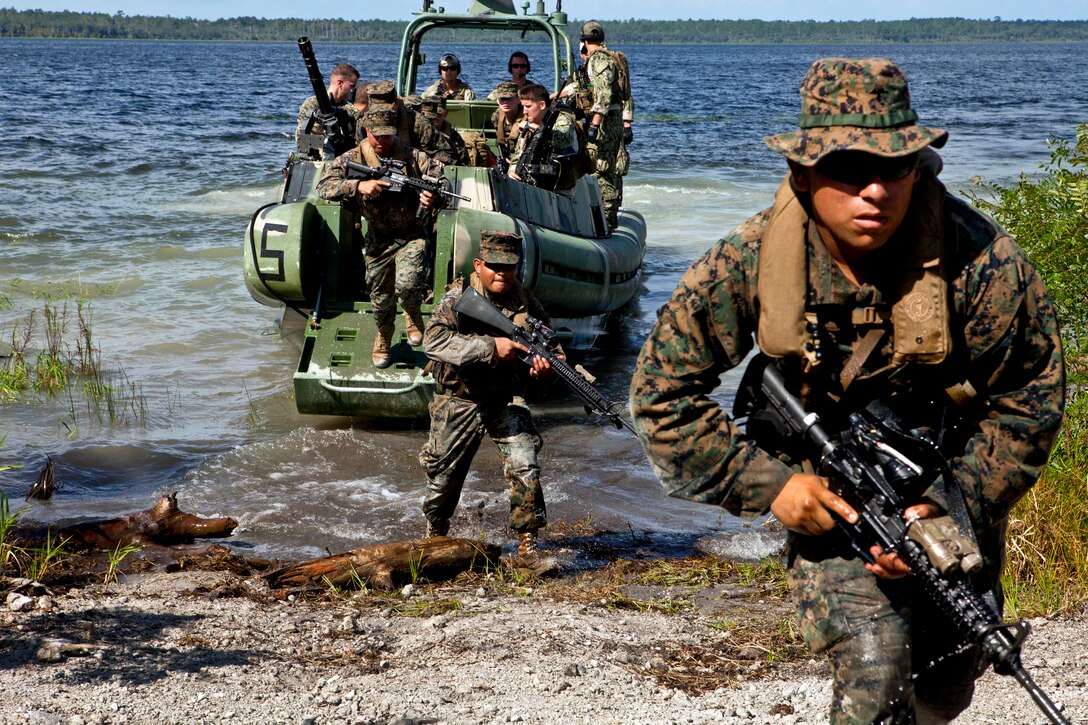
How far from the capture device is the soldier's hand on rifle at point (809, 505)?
7.36 ft

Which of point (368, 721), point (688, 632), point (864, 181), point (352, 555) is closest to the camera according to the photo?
point (864, 181)

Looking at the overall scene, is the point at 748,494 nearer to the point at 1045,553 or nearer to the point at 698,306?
the point at 698,306

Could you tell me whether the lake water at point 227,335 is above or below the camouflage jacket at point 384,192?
below

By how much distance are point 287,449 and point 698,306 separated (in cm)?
510

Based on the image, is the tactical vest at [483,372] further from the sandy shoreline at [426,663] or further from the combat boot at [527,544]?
the sandy shoreline at [426,663]

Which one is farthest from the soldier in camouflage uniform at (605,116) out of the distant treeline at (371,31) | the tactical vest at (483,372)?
the distant treeline at (371,31)

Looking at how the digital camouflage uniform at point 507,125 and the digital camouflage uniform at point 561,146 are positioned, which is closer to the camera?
the digital camouflage uniform at point 561,146

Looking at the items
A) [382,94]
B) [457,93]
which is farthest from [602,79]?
[382,94]

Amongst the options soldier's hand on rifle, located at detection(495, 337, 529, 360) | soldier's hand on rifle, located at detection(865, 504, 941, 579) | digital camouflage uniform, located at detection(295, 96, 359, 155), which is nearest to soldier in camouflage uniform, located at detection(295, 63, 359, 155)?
digital camouflage uniform, located at detection(295, 96, 359, 155)

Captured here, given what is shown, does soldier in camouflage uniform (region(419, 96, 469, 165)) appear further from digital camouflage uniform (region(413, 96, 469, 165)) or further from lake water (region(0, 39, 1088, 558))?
lake water (region(0, 39, 1088, 558))

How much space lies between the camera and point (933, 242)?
2176mm

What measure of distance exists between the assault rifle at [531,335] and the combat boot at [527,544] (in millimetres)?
629

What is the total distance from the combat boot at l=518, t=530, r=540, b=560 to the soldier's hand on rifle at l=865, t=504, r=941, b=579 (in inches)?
123

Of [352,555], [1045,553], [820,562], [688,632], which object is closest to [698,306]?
[820,562]
